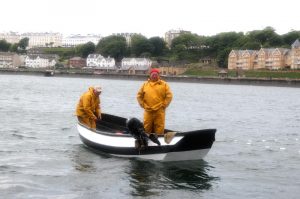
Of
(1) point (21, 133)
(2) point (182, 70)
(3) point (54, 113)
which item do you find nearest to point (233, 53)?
(2) point (182, 70)

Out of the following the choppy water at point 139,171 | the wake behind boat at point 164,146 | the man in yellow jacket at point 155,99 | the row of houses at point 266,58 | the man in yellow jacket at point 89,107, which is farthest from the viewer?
the row of houses at point 266,58

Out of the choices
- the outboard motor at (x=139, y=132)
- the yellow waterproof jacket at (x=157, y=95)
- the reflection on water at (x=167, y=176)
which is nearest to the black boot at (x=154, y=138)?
the outboard motor at (x=139, y=132)

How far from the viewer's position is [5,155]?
2139 centimetres

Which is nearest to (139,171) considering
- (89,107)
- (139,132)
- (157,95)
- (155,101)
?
(139,132)

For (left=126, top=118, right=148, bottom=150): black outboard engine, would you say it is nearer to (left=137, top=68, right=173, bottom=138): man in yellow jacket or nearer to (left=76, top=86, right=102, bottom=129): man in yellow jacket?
(left=137, top=68, right=173, bottom=138): man in yellow jacket

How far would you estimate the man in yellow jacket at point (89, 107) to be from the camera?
22156 millimetres

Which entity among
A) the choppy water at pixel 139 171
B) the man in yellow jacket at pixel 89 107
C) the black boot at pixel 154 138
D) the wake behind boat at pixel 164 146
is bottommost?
the choppy water at pixel 139 171

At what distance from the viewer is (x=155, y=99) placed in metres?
19.6

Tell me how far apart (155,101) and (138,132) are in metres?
1.26

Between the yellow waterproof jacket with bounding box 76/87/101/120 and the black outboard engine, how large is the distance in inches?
135

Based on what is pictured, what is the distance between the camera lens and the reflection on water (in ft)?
54.0

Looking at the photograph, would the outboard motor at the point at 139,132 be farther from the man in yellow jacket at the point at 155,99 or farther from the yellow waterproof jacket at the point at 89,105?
the yellow waterproof jacket at the point at 89,105

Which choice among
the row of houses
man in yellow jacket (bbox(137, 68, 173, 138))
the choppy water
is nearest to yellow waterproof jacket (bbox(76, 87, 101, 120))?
the choppy water

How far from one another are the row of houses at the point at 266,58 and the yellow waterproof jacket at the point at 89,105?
541 feet
